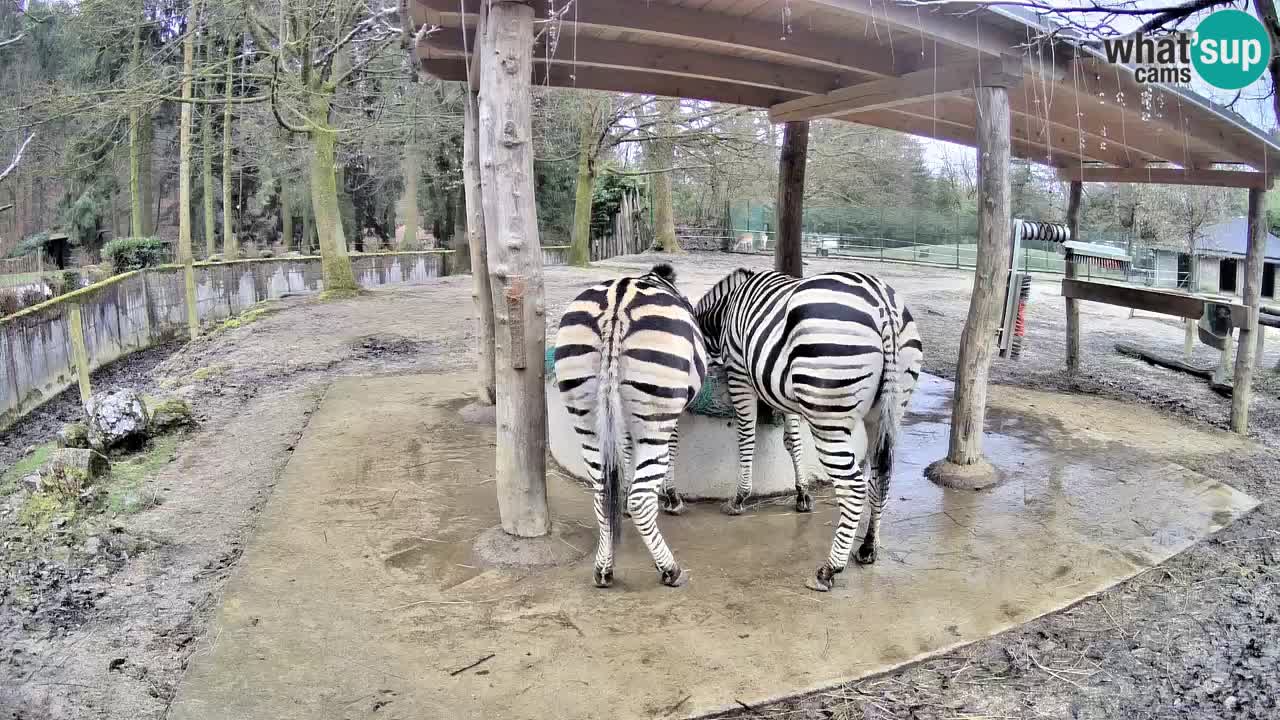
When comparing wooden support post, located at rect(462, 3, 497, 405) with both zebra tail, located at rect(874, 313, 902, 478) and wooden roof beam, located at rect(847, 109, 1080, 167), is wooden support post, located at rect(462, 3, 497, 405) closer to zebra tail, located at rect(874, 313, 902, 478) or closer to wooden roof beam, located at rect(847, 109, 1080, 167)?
zebra tail, located at rect(874, 313, 902, 478)

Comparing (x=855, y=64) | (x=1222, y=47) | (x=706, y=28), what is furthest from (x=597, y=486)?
(x=855, y=64)

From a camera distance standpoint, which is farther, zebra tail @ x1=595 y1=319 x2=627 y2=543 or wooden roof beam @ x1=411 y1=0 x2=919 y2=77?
wooden roof beam @ x1=411 y1=0 x2=919 y2=77

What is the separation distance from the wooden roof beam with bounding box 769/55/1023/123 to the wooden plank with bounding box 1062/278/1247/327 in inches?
141

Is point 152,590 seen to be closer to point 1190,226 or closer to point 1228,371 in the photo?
point 1228,371

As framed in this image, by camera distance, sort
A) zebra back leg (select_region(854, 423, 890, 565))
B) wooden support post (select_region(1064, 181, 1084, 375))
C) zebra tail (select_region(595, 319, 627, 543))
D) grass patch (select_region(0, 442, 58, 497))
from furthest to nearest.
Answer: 1. wooden support post (select_region(1064, 181, 1084, 375))
2. grass patch (select_region(0, 442, 58, 497))
3. zebra back leg (select_region(854, 423, 890, 565))
4. zebra tail (select_region(595, 319, 627, 543))

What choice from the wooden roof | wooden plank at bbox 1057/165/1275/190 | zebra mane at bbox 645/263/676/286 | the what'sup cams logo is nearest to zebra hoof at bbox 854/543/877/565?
zebra mane at bbox 645/263/676/286

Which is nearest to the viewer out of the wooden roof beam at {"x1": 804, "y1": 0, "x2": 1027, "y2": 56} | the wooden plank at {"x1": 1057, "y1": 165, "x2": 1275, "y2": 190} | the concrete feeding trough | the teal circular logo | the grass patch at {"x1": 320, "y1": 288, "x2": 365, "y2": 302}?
the teal circular logo

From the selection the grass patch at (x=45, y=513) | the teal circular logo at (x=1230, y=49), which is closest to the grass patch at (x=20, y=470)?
the grass patch at (x=45, y=513)

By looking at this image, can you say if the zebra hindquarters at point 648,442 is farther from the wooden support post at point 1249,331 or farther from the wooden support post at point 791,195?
the wooden support post at point 1249,331

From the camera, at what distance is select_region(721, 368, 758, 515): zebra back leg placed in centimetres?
489

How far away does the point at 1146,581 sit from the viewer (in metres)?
3.99

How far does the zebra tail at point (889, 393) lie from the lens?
3920 millimetres

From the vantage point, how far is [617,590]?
3873 millimetres

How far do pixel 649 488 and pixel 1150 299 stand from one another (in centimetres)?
677
